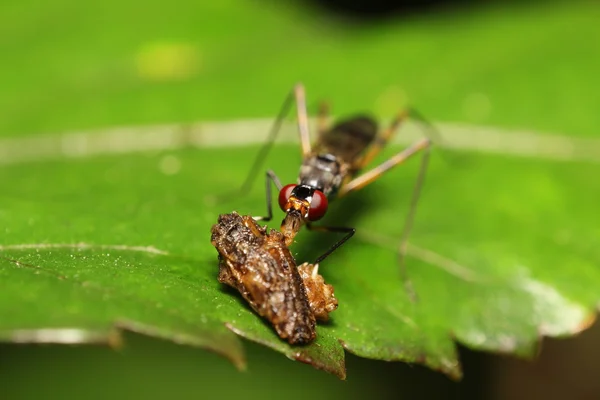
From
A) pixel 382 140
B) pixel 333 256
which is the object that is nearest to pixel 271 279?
pixel 333 256

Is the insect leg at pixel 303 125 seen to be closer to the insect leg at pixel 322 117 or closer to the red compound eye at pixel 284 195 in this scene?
the insect leg at pixel 322 117

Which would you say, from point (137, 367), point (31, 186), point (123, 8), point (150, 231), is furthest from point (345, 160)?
point (123, 8)

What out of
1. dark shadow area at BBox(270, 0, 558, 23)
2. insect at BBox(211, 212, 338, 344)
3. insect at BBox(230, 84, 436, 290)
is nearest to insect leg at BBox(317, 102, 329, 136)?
insect at BBox(230, 84, 436, 290)

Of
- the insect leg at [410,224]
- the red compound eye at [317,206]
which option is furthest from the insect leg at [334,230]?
the insect leg at [410,224]

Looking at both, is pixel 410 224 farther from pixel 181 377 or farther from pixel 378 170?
pixel 181 377

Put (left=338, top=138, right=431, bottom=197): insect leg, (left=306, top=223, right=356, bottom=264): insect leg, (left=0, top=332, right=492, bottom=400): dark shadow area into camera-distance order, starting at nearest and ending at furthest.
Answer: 1. (left=306, top=223, right=356, bottom=264): insect leg
2. (left=338, top=138, right=431, bottom=197): insect leg
3. (left=0, top=332, right=492, bottom=400): dark shadow area

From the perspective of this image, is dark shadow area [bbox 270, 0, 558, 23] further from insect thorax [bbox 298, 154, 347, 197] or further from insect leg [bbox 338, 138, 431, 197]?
insect thorax [bbox 298, 154, 347, 197]
